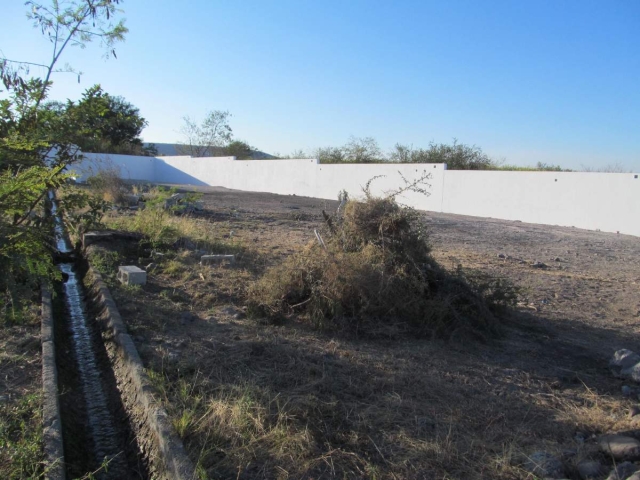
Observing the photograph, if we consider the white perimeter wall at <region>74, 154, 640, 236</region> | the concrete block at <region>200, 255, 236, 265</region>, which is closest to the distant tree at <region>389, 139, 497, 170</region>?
the white perimeter wall at <region>74, 154, 640, 236</region>

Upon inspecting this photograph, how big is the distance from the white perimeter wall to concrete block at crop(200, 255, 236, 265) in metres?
3.21

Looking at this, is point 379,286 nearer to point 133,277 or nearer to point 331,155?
point 133,277

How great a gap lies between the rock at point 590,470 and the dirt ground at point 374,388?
0.05m

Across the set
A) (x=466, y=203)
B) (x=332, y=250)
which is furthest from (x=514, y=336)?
(x=466, y=203)

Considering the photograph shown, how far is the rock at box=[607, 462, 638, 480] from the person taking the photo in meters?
2.69

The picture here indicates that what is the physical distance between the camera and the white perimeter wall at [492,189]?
17.3 m

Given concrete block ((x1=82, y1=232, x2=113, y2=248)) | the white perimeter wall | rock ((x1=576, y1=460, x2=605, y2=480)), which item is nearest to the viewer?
rock ((x1=576, y1=460, x2=605, y2=480))

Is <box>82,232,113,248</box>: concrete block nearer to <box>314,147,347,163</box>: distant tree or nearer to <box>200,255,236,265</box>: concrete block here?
<box>200,255,236,265</box>: concrete block

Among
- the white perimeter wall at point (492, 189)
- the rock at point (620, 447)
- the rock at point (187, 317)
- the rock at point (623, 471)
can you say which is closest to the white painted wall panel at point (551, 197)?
the white perimeter wall at point (492, 189)

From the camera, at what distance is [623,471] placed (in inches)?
108

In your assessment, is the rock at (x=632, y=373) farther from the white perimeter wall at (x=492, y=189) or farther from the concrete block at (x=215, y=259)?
the white perimeter wall at (x=492, y=189)

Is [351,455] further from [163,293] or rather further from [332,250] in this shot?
[163,293]

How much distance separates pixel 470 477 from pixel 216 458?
4.68 feet

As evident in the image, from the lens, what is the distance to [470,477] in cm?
278
